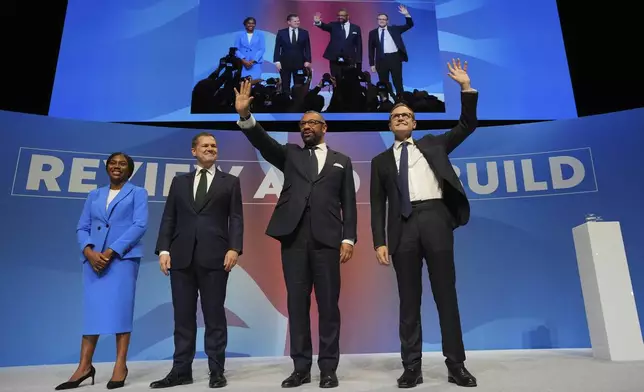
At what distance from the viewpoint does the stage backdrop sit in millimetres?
4363

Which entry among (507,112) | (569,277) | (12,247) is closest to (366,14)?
(507,112)

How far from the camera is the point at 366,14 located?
5.64m

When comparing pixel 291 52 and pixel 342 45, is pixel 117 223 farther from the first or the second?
pixel 342 45

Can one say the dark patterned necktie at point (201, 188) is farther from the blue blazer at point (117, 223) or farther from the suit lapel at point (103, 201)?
the suit lapel at point (103, 201)

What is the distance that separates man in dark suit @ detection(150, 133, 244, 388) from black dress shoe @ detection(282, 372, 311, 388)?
39 centimetres

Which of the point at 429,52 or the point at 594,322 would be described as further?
the point at 429,52

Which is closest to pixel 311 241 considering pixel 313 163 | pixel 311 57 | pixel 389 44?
pixel 313 163

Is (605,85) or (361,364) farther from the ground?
(605,85)

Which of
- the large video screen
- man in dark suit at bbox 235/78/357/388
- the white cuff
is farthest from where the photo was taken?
the large video screen

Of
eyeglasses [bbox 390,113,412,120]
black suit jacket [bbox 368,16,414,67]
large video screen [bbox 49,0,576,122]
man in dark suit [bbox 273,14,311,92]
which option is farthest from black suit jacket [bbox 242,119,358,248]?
black suit jacket [bbox 368,16,414,67]

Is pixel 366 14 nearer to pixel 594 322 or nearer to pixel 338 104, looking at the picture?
pixel 338 104

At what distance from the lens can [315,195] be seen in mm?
2832

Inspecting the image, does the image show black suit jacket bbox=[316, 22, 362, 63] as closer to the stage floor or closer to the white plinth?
the white plinth

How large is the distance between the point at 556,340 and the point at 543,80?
287 centimetres
